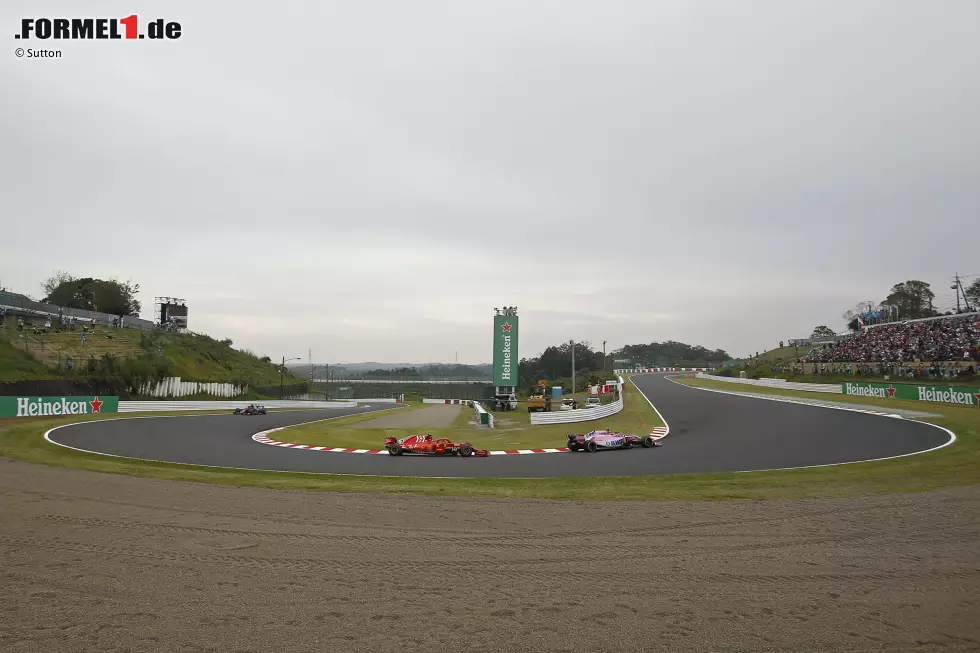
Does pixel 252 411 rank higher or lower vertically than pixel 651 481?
lower

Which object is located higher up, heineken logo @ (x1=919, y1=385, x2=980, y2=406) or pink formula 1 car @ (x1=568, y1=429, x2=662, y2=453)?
heineken logo @ (x1=919, y1=385, x2=980, y2=406)

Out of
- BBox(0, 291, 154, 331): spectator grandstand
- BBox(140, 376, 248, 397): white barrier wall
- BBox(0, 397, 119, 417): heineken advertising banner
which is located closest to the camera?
BBox(0, 397, 119, 417): heineken advertising banner

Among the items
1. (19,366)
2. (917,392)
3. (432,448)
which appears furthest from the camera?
(19,366)

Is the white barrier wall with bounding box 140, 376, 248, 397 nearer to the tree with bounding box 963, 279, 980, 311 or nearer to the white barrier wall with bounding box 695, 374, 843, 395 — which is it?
the white barrier wall with bounding box 695, 374, 843, 395

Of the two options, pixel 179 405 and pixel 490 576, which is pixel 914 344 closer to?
pixel 490 576

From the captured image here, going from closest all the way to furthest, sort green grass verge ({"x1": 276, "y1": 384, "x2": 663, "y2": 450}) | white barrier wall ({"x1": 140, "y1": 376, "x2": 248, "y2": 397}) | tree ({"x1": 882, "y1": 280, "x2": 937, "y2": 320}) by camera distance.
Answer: green grass verge ({"x1": 276, "y1": 384, "x2": 663, "y2": 450})
white barrier wall ({"x1": 140, "y1": 376, "x2": 248, "y2": 397})
tree ({"x1": 882, "y1": 280, "x2": 937, "y2": 320})

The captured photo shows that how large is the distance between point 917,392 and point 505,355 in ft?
105

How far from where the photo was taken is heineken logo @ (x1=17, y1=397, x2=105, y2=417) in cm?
3681

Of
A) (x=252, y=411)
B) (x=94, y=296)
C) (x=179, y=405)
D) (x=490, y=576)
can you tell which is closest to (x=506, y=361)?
(x=252, y=411)

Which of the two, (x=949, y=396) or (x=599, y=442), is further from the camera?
(x=949, y=396)

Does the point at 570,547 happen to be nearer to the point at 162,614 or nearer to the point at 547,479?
the point at 162,614

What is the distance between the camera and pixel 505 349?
165 ft

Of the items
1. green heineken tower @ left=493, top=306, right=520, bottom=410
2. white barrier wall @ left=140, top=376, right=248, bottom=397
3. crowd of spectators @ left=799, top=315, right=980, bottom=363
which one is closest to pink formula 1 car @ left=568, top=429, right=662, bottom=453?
green heineken tower @ left=493, top=306, right=520, bottom=410

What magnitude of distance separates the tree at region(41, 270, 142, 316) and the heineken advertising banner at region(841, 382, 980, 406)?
337ft
